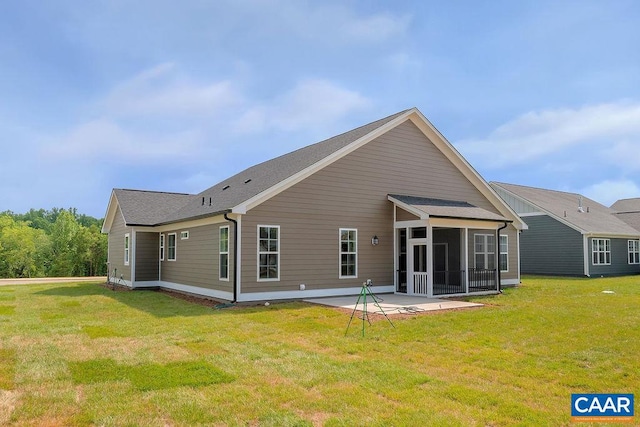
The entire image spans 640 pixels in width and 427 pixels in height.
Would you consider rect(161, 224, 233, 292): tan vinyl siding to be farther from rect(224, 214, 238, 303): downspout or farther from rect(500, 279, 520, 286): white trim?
rect(500, 279, 520, 286): white trim

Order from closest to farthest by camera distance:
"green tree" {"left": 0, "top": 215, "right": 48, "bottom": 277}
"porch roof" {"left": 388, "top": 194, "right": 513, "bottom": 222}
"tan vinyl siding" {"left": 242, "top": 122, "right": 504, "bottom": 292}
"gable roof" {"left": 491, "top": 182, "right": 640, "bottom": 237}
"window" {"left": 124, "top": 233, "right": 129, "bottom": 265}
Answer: "tan vinyl siding" {"left": 242, "top": 122, "right": 504, "bottom": 292}, "porch roof" {"left": 388, "top": 194, "right": 513, "bottom": 222}, "window" {"left": 124, "top": 233, "right": 129, "bottom": 265}, "gable roof" {"left": 491, "top": 182, "right": 640, "bottom": 237}, "green tree" {"left": 0, "top": 215, "right": 48, "bottom": 277}

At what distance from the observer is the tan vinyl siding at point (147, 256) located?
20016mm

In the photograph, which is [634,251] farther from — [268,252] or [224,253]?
[224,253]

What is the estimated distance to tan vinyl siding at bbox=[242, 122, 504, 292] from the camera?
1399cm

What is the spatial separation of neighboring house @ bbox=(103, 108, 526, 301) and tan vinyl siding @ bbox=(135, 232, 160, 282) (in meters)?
0.04

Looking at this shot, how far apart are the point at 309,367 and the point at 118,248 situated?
1931 centimetres

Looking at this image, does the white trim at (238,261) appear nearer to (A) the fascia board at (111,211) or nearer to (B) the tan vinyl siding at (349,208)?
(B) the tan vinyl siding at (349,208)

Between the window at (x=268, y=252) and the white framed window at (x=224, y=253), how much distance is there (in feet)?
3.32

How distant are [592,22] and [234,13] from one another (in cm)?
893

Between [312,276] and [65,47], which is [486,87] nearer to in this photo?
[312,276]

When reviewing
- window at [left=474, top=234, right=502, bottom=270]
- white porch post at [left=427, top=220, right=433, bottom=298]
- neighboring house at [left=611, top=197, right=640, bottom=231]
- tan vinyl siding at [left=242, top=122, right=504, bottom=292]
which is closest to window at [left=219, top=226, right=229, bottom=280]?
tan vinyl siding at [left=242, top=122, right=504, bottom=292]

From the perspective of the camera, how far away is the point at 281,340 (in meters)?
8.28

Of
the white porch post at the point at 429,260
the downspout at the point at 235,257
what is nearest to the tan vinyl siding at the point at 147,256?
the downspout at the point at 235,257

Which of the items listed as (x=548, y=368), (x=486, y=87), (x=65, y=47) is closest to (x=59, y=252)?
(x=65, y=47)
